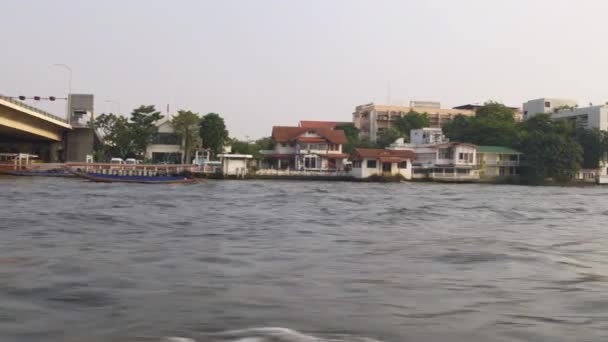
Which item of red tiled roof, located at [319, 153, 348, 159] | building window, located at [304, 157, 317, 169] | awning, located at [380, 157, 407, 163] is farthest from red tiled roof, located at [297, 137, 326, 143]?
awning, located at [380, 157, 407, 163]

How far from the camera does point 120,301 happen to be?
13.9 ft

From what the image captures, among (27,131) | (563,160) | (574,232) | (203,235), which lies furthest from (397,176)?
(203,235)

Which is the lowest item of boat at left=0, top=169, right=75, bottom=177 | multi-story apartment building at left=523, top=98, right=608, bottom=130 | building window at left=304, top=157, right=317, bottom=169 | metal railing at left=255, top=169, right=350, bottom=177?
boat at left=0, top=169, right=75, bottom=177

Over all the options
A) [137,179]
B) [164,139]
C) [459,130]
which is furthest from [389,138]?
[137,179]

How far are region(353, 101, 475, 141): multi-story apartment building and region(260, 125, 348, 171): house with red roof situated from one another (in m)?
17.7

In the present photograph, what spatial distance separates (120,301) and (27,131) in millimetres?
34207

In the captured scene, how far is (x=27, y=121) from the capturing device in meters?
34.4

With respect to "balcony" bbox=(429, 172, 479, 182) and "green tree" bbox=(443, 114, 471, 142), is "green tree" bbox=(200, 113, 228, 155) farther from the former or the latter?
"green tree" bbox=(443, 114, 471, 142)

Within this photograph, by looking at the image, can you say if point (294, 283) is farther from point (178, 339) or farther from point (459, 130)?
point (459, 130)

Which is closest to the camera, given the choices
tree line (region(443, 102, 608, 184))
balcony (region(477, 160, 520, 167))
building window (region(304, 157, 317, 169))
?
tree line (region(443, 102, 608, 184))

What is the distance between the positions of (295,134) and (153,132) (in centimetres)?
1218

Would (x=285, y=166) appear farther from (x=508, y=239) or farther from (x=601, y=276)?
(x=601, y=276)

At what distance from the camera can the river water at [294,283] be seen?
11.9 feet

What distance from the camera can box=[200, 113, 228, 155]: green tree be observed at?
1772 inches
